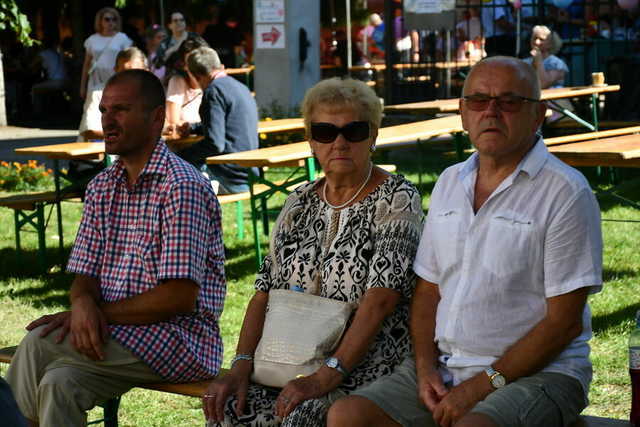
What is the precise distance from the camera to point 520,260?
10.1 feet

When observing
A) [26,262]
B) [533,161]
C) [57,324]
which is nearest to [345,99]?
[533,161]

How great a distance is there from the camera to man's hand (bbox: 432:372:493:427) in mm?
3059

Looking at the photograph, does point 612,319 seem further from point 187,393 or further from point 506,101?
point 506,101

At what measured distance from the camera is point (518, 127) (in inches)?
126

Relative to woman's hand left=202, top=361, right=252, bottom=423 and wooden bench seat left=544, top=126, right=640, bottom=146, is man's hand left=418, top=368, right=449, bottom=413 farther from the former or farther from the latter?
wooden bench seat left=544, top=126, right=640, bottom=146

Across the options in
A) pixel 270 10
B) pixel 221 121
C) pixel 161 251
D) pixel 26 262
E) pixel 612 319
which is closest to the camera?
pixel 161 251

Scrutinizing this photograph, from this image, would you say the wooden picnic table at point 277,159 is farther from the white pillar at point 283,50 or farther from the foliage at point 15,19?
the white pillar at point 283,50

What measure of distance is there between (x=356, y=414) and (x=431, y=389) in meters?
0.26

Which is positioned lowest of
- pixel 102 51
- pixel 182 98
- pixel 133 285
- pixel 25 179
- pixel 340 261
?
pixel 25 179

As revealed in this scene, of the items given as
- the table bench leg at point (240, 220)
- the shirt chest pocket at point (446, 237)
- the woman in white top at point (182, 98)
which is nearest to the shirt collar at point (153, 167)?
the shirt chest pocket at point (446, 237)

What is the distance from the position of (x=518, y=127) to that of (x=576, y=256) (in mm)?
420

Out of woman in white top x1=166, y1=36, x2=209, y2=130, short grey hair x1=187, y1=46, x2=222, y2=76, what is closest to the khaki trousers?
short grey hair x1=187, y1=46, x2=222, y2=76

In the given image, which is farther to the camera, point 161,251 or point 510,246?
point 161,251

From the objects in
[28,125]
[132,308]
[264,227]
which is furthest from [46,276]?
[28,125]
